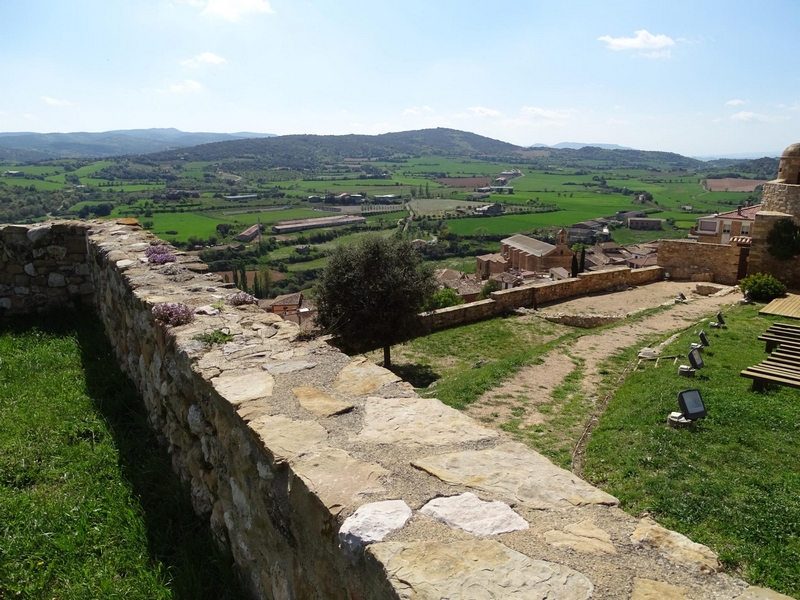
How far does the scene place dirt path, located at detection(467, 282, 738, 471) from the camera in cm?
748

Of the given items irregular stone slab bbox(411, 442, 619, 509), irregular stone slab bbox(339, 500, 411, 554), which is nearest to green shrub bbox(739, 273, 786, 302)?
irregular stone slab bbox(411, 442, 619, 509)

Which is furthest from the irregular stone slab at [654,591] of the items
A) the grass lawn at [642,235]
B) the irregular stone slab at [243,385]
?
the grass lawn at [642,235]

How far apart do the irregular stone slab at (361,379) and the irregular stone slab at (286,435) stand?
394mm

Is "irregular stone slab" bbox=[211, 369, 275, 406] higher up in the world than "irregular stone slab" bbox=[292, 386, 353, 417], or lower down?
higher up

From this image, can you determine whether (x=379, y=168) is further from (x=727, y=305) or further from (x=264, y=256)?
(x=727, y=305)

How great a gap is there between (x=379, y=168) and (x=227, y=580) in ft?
602

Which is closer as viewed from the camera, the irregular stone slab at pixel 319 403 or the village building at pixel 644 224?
the irregular stone slab at pixel 319 403

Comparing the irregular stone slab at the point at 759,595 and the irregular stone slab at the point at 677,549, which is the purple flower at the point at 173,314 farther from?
the irregular stone slab at the point at 759,595

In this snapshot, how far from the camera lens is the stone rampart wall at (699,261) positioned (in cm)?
1638

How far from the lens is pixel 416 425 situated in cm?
239

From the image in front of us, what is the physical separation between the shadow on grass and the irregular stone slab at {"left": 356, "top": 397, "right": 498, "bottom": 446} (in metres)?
7.19

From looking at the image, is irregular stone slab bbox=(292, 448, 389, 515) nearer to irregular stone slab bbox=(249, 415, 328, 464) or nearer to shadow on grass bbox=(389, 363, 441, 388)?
irregular stone slab bbox=(249, 415, 328, 464)

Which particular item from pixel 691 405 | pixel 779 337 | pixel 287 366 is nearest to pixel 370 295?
pixel 691 405

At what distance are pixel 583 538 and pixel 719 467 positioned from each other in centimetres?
421
